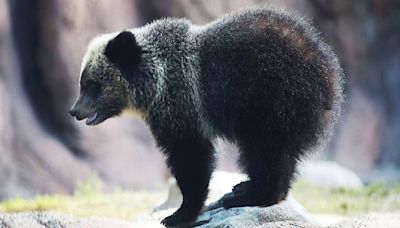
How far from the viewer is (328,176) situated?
12219 millimetres

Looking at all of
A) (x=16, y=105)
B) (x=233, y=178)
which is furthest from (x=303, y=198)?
(x=16, y=105)

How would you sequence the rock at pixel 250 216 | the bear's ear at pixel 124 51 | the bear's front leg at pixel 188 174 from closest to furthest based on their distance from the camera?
the rock at pixel 250 216 → the bear's front leg at pixel 188 174 → the bear's ear at pixel 124 51

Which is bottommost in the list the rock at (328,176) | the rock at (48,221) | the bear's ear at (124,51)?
the rock at (48,221)

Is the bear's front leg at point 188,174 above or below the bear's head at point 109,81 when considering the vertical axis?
below

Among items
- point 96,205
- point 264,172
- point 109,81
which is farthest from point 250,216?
point 96,205

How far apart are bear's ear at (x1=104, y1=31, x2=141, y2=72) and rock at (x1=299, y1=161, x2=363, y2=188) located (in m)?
6.30

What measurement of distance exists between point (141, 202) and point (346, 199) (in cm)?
246

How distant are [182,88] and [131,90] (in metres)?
0.43

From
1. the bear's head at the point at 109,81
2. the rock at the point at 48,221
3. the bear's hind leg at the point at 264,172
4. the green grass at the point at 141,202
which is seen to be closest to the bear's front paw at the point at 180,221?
the bear's hind leg at the point at 264,172

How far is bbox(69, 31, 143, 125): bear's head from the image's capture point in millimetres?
5812

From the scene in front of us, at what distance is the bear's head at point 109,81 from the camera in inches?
229

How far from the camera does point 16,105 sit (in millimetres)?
10867

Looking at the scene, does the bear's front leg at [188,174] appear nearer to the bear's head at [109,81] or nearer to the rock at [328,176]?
the bear's head at [109,81]

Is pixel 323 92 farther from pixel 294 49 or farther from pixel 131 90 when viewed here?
pixel 131 90
